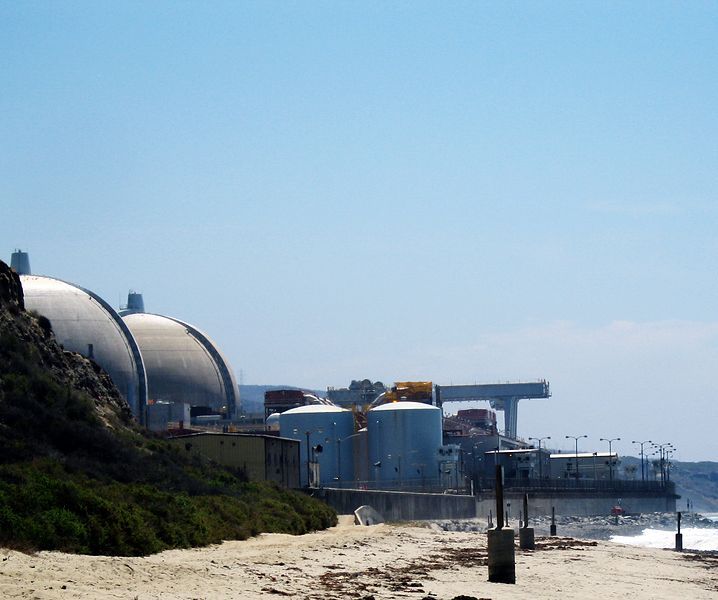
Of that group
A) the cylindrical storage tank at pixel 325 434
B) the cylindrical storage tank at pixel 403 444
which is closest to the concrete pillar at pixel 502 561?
the cylindrical storage tank at pixel 403 444

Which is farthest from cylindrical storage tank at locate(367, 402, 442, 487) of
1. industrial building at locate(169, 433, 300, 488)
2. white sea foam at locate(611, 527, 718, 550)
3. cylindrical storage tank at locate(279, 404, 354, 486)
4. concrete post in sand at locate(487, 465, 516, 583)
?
concrete post in sand at locate(487, 465, 516, 583)

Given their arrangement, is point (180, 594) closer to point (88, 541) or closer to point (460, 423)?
point (88, 541)

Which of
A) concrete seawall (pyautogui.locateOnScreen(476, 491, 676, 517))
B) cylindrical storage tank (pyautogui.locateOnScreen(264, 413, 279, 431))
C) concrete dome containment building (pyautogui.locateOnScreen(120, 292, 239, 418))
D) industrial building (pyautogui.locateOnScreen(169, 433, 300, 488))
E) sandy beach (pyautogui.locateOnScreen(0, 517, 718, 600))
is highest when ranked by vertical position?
concrete dome containment building (pyautogui.locateOnScreen(120, 292, 239, 418))

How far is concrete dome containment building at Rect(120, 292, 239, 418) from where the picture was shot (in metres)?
119

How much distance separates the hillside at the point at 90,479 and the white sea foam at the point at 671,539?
2685cm

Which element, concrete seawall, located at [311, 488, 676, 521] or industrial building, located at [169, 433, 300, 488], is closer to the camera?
industrial building, located at [169, 433, 300, 488]

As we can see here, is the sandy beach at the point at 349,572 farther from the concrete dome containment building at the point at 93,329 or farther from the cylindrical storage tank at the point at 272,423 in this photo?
the cylindrical storage tank at the point at 272,423

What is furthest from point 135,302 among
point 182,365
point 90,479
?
point 90,479

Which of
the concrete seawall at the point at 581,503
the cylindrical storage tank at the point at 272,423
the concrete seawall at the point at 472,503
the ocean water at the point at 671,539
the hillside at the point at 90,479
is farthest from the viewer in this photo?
the cylindrical storage tank at the point at 272,423

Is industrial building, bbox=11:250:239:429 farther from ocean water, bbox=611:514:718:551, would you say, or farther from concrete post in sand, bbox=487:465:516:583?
concrete post in sand, bbox=487:465:516:583

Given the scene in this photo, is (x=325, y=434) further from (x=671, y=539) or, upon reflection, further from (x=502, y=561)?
(x=502, y=561)

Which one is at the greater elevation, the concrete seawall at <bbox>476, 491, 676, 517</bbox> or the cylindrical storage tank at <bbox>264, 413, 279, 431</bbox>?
the cylindrical storage tank at <bbox>264, 413, 279, 431</bbox>

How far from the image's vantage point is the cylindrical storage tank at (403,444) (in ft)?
370

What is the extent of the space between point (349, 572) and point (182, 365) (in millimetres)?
92640
